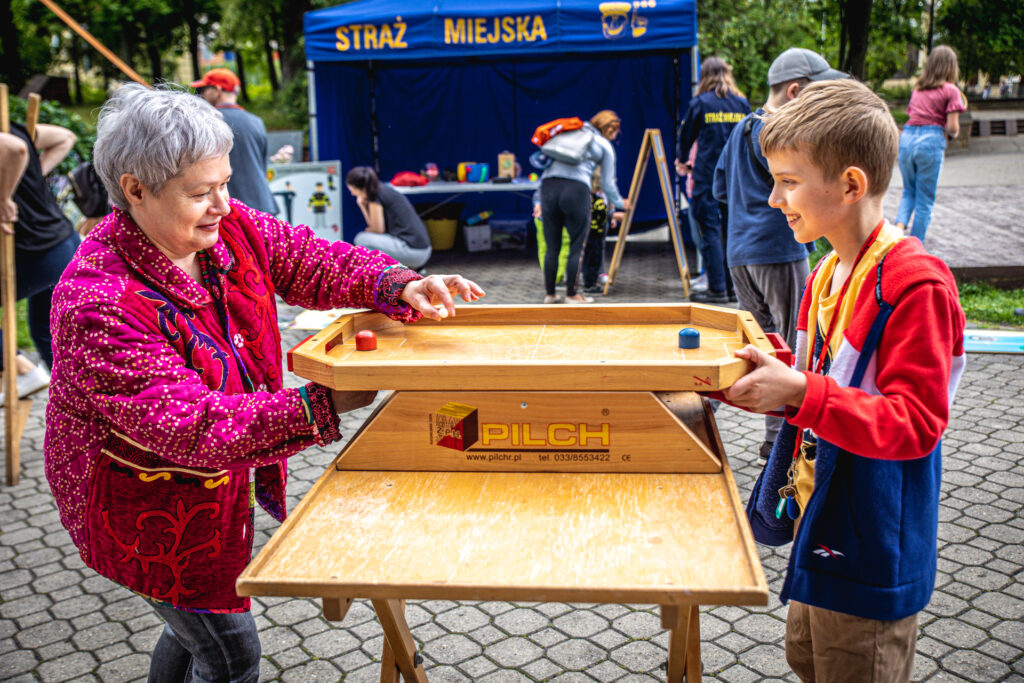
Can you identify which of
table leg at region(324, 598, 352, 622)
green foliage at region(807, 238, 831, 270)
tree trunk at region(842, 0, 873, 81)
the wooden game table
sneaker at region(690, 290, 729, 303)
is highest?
tree trunk at region(842, 0, 873, 81)

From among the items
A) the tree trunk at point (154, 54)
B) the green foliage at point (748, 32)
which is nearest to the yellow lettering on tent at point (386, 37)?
the green foliage at point (748, 32)

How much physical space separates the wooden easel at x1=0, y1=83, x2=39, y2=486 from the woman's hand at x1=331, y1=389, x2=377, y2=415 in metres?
3.15

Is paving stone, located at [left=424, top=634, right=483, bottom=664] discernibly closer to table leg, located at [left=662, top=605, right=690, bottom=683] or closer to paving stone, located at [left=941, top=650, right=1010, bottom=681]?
table leg, located at [left=662, top=605, right=690, bottom=683]

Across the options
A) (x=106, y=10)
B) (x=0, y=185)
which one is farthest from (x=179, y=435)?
(x=106, y=10)

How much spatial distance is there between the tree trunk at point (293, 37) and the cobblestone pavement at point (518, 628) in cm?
1977

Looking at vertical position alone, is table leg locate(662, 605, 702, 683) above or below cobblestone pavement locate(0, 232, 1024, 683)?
above

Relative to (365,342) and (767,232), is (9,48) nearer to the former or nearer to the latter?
(767,232)

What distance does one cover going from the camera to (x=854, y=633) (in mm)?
1744

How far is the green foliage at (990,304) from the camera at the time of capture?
6.91 metres

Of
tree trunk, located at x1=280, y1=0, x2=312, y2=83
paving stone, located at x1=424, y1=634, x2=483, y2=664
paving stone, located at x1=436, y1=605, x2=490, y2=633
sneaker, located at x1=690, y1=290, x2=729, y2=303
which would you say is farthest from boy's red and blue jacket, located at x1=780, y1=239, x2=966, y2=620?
tree trunk, located at x1=280, y1=0, x2=312, y2=83

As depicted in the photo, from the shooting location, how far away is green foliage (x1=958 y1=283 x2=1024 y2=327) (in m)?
6.91

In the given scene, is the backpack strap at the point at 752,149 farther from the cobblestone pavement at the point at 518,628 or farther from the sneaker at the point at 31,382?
the sneaker at the point at 31,382

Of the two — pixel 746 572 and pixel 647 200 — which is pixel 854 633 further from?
pixel 647 200

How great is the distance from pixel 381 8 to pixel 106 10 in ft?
76.8
